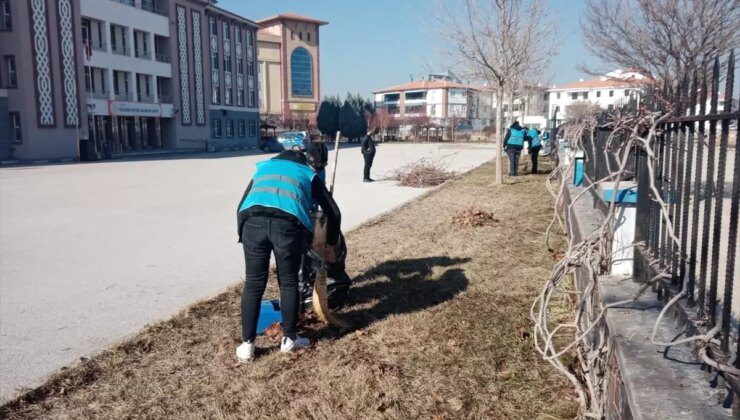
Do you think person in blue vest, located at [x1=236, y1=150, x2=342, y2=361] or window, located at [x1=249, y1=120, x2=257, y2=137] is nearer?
person in blue vest, located at [x1=236, y1=150, x2=342, y2=361]

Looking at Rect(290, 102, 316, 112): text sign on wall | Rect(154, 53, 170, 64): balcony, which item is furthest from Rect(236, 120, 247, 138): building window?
Rect(290, 102, 316, 112): text sign on wall

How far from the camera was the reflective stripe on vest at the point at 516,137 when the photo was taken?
1728 cm

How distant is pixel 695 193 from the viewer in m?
2.70

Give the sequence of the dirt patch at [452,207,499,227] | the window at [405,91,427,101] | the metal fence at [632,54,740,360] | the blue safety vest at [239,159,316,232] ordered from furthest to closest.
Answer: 1. the window at [405,91,427,101]
2. the dirt patch at [452,207,499,227]
3. the blue safety vest at [239,159,316,232]
4. the metal fence at [632,54,740,360]

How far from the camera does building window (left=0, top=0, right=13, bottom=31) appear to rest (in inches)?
1251

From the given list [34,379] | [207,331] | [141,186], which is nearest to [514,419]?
[207,331]

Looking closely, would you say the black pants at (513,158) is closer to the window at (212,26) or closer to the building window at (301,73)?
the window at (212,26)

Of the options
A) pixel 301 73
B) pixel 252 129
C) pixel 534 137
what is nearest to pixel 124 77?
pixel 252 129

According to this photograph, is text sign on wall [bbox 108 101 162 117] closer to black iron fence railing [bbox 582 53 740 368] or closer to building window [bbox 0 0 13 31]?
building window [bbox 0 0 13 31]

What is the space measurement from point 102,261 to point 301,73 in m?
82.9

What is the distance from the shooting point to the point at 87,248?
26.9ft

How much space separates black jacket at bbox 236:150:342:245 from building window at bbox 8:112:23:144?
1345 inches

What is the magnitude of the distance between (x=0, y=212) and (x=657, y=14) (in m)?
13.4

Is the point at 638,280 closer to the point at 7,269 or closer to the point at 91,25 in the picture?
the point at 7,269
